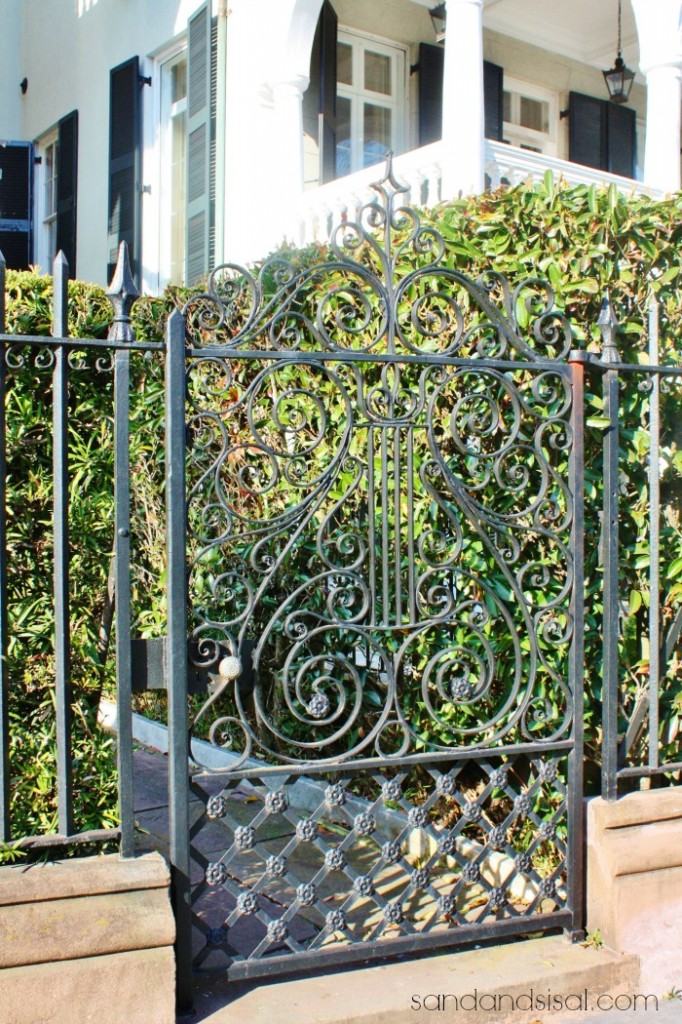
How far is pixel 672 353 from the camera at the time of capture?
3.68m

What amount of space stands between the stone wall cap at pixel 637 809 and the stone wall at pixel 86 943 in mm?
1459

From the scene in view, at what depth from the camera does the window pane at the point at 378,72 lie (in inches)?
445

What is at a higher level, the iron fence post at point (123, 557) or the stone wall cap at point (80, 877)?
the iron fence post at point (123, 557)

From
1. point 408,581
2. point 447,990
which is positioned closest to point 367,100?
point 408,581

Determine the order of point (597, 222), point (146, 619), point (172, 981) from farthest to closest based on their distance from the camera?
1. point (146, 619)
2. point (597, 222)
3. point (172, 981)

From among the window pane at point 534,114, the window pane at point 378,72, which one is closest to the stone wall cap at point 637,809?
the window pane at point 378,72

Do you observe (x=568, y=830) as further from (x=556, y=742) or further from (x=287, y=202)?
(x=287, y=202)

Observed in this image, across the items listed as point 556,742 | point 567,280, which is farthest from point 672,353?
point 556,742

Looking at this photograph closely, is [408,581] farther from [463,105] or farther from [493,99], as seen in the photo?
[493,99]

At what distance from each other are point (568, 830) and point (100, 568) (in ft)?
5.85

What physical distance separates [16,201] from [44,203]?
48cm

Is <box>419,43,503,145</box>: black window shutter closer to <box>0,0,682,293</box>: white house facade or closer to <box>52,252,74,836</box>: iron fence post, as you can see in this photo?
<box>0,0,682,293</box>: white house facade

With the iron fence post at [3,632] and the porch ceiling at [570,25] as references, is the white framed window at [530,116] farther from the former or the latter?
the iron fence post at [3,632]

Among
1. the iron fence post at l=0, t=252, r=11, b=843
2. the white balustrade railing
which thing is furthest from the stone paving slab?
the white balustrade railing
